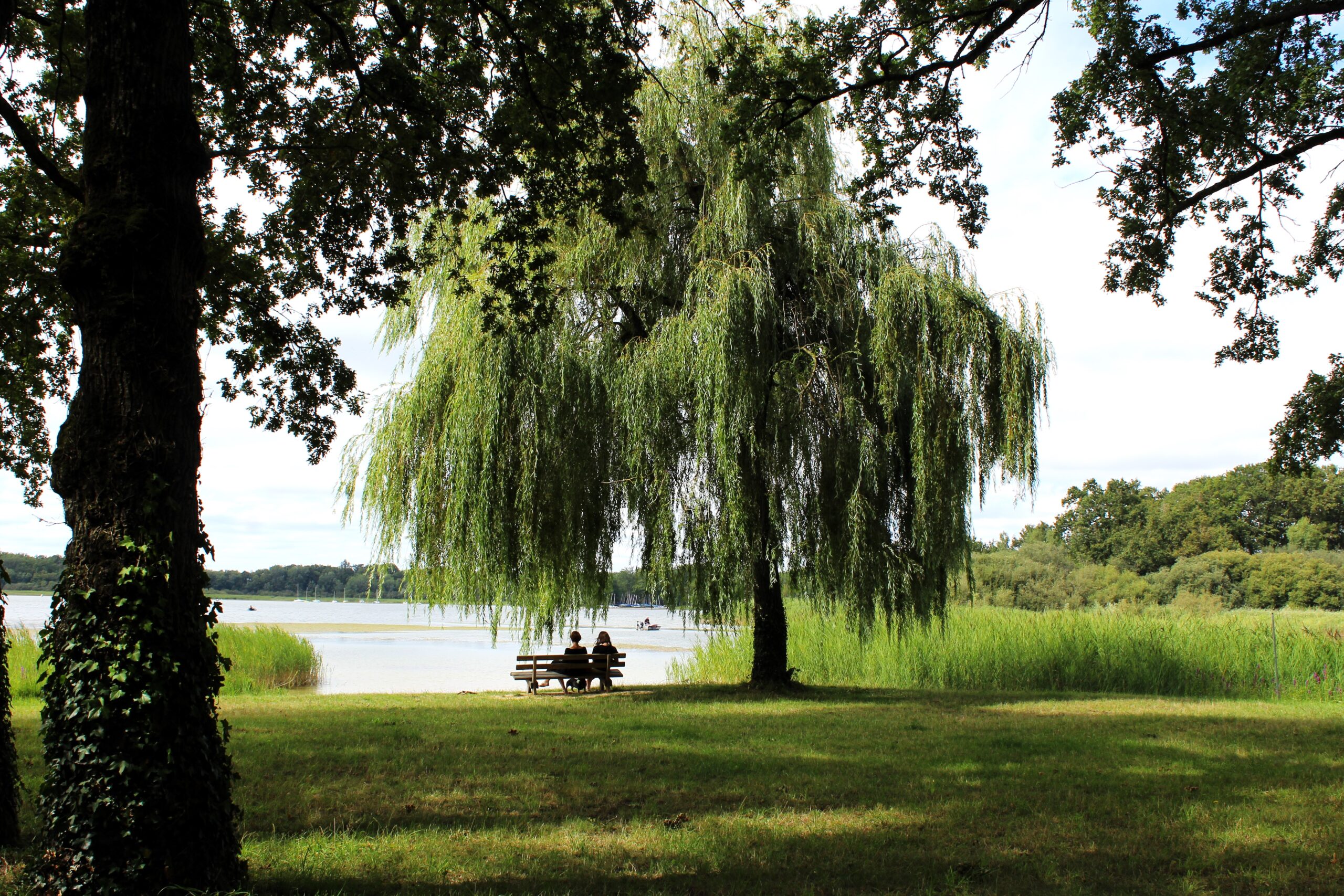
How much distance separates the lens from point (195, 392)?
14.7 feet

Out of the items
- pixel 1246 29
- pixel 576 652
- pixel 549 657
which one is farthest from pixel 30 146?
pixel 1246 29

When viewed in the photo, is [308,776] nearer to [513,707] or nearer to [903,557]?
[513,707]

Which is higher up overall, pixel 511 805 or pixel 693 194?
pixel 693 194

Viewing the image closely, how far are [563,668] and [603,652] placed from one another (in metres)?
0.95

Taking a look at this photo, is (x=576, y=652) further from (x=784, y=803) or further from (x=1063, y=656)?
(x=1063, y=656)

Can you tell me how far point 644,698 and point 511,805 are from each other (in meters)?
6.73

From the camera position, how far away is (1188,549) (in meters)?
79.8

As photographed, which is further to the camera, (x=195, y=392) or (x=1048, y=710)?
(x=1048, y=710)

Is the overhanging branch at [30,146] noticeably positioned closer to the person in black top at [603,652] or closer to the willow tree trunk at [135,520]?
the willow tree trunk at [135,520]

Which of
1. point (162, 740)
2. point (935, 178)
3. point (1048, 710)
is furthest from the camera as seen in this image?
point (1048, 710)

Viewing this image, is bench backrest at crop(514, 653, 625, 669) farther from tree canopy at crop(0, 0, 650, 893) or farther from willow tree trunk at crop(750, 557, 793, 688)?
tree canopy at crop(0, 0, 650, 893)

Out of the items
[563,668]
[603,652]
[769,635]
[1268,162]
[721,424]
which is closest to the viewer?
[1268,162]

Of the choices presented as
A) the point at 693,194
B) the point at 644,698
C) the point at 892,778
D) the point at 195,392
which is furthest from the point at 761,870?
the point at 693,194

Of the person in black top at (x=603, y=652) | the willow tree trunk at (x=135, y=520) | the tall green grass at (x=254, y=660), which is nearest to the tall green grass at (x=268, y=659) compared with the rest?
the tall green grass at (x=254, y=660)
